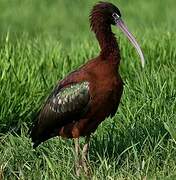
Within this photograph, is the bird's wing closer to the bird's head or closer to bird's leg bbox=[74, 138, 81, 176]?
bird's leg bbox=[74, 138, 81, 176]

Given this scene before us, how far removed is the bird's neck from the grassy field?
65 centimetres

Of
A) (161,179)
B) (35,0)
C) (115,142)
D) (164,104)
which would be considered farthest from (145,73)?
(35,0)

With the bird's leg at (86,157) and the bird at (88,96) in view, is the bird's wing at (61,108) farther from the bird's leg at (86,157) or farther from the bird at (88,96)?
the bird's leg at (86,157)

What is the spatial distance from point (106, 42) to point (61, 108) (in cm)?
58

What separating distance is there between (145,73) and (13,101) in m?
1.20

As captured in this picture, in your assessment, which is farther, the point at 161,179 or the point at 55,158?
the point at 55,158

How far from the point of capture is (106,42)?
630cm

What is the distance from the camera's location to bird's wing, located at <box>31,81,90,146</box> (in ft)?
20.3

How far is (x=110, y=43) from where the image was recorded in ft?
20.7

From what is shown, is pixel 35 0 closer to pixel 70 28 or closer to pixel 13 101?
pixel 70 28

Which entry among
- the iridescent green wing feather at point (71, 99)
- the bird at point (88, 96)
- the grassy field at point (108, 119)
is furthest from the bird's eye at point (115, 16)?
the grassy field at point (108, 119)

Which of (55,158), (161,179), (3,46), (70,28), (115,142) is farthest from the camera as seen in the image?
(70,28)

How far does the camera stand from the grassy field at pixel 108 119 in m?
5.95

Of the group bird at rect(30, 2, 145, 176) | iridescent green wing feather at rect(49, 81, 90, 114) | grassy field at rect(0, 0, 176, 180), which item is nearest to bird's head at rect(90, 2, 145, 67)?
bird at rect(30, 2, 145, 176)
